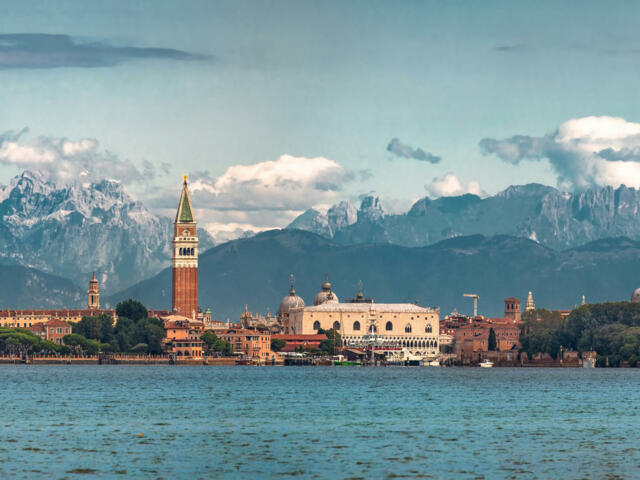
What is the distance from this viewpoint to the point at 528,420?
89375mm

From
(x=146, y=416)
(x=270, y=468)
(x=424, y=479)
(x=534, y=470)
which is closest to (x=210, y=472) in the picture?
(x=270, y=468)

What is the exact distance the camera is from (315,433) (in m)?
77.4

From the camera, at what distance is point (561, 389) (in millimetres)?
138250

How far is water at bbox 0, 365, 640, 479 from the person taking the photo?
6084 centimetres

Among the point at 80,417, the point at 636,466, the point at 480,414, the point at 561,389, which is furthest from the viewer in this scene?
the point at 561,389

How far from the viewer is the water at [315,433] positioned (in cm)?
6084

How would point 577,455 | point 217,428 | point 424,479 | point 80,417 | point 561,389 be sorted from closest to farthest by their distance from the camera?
point 424,479, point 577,455, point 217,428, point 80,417, point 561,389

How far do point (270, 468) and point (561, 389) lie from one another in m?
81.3

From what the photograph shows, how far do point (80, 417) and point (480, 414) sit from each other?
85.3 ft

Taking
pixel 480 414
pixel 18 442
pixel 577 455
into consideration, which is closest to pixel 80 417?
pixel 18 442

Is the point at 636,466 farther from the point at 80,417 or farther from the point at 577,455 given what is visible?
the point at 80,417

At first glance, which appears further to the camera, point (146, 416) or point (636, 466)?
point (146, 416)

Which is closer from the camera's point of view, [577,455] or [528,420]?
[577,455]

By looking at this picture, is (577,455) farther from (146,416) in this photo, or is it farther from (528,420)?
(146,416)
